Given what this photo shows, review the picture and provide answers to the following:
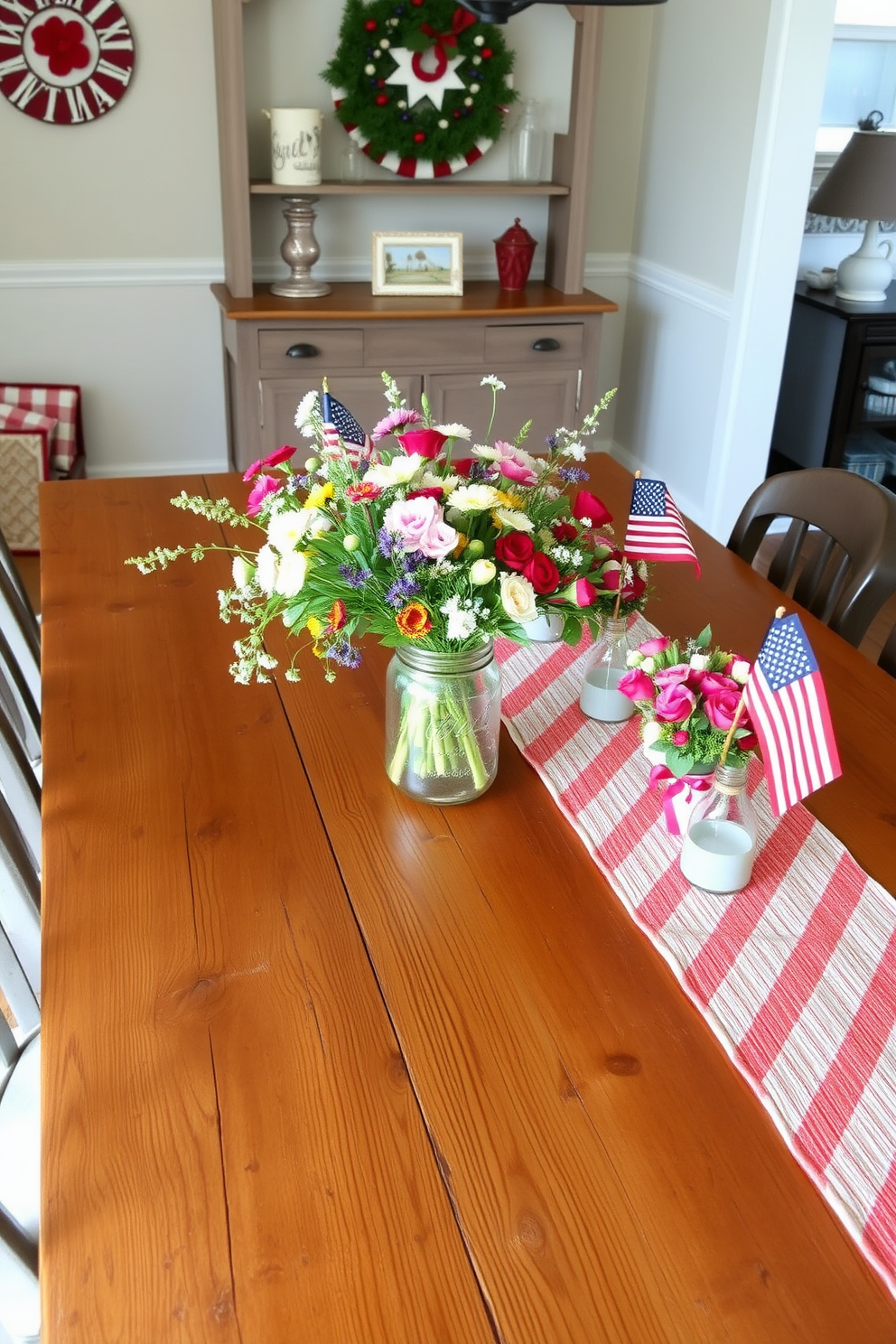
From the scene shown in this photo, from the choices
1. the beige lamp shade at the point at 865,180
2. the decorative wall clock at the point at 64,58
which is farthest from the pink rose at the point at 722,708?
the decorative wall clock at the point at 64,58

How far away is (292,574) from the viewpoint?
1217 millimetres

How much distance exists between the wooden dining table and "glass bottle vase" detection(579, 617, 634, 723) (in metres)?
0.15

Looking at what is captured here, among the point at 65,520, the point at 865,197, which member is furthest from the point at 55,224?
the point at 865,197

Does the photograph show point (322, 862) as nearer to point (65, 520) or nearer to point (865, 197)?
point (65, 520)

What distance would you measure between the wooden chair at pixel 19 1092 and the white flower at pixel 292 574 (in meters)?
0.52

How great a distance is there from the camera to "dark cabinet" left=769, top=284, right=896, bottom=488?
3.97 meters

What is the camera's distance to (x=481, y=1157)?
956 millimetres

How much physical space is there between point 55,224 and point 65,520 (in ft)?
6.47

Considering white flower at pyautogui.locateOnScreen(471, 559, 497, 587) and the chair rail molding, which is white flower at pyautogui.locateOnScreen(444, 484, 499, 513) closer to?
white flower at pyautogui.locateOnScreen(471, 559, 497, 587)

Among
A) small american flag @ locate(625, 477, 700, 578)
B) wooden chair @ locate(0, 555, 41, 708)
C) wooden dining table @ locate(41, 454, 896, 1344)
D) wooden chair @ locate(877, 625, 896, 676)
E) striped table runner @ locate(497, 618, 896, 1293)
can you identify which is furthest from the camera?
wooden chair @ locate(0, 555, 41, 708)

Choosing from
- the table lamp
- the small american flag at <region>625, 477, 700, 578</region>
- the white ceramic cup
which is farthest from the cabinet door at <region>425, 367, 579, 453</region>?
the small american flag at <region>625, 477, 700, 578</region>

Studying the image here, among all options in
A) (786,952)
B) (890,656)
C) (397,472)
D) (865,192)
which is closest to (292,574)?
(397,472)

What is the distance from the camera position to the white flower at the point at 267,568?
49.1 inches

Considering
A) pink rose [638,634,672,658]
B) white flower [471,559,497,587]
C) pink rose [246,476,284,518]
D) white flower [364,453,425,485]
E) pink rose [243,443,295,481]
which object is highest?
Answer: white flower [364,453,425,485]
